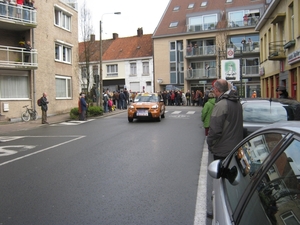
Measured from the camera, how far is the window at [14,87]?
70.1 feet

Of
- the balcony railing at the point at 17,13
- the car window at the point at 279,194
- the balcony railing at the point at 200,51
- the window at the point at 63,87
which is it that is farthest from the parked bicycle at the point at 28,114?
the balcony railing at the point at 200,51

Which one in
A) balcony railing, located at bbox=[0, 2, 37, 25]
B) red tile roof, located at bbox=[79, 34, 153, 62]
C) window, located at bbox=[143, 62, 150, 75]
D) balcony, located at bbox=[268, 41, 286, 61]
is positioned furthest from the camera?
red tile roof, located at bbox=[79, 34, 153, 62]

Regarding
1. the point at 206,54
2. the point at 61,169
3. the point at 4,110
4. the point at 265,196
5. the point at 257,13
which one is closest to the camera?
the point at 265,196

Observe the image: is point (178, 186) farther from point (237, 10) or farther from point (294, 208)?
point (237, 10)

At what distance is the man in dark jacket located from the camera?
4.26 meters

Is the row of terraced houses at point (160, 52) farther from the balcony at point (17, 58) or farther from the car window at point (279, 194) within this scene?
the car window at point (279, 194)

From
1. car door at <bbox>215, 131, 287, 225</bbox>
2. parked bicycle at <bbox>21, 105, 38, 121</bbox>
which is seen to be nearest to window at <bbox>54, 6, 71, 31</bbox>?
parked bicycle at <bbox>21, 105, 38, 121</bbox>

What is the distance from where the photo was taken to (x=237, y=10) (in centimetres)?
4253

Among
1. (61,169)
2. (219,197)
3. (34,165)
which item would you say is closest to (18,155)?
(34,165)

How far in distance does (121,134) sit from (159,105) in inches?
229

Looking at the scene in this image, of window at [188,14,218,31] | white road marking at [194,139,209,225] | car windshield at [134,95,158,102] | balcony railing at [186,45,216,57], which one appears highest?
window at [188,14,218,31]

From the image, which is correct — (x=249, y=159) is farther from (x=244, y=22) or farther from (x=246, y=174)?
(x=244, y=22)

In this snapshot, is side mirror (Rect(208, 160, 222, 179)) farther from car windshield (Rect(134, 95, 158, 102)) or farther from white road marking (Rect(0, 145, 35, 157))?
car windshield (Rect(134, 95, 158, 102))

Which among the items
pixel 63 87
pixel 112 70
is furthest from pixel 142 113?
pixel 112 70
